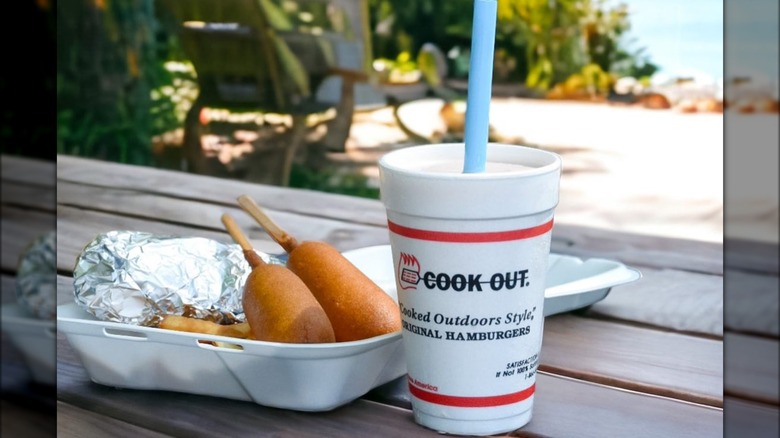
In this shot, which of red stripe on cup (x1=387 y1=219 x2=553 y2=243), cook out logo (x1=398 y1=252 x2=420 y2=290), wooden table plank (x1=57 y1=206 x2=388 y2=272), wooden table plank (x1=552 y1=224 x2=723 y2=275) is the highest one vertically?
red stripe on cup (x1=387 y1=219 x2=553 y2=243)

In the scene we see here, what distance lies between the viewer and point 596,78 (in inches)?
132

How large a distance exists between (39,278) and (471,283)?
1.17ft

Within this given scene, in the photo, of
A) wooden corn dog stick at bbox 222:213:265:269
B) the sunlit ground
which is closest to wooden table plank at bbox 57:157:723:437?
wooden corn dog stick at bbox 222:213:265:269

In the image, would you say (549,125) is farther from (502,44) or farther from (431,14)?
(431,14)

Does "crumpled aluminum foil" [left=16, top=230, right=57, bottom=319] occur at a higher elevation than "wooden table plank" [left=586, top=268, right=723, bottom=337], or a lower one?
higher

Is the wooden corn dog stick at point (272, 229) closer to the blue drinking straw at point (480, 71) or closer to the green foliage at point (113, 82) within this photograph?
the blue drinking straw at point (480, 71)

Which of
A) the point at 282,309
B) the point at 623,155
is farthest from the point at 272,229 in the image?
the point at 623,155

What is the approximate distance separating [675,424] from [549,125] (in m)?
2.61

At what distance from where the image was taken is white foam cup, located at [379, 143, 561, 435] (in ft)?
1.98

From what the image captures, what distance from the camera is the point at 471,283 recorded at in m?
0.61

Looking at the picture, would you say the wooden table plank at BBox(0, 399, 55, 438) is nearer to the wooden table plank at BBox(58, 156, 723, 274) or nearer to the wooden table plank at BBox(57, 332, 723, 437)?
the wooden table plank at BBox(57, 332, 723, 437)

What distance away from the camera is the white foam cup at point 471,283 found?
1.98 ft

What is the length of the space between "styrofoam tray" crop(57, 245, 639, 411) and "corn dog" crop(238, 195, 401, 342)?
3 cm

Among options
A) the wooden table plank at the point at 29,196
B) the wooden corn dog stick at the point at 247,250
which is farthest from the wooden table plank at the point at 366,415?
the wooden table plank at the point at 29,196
